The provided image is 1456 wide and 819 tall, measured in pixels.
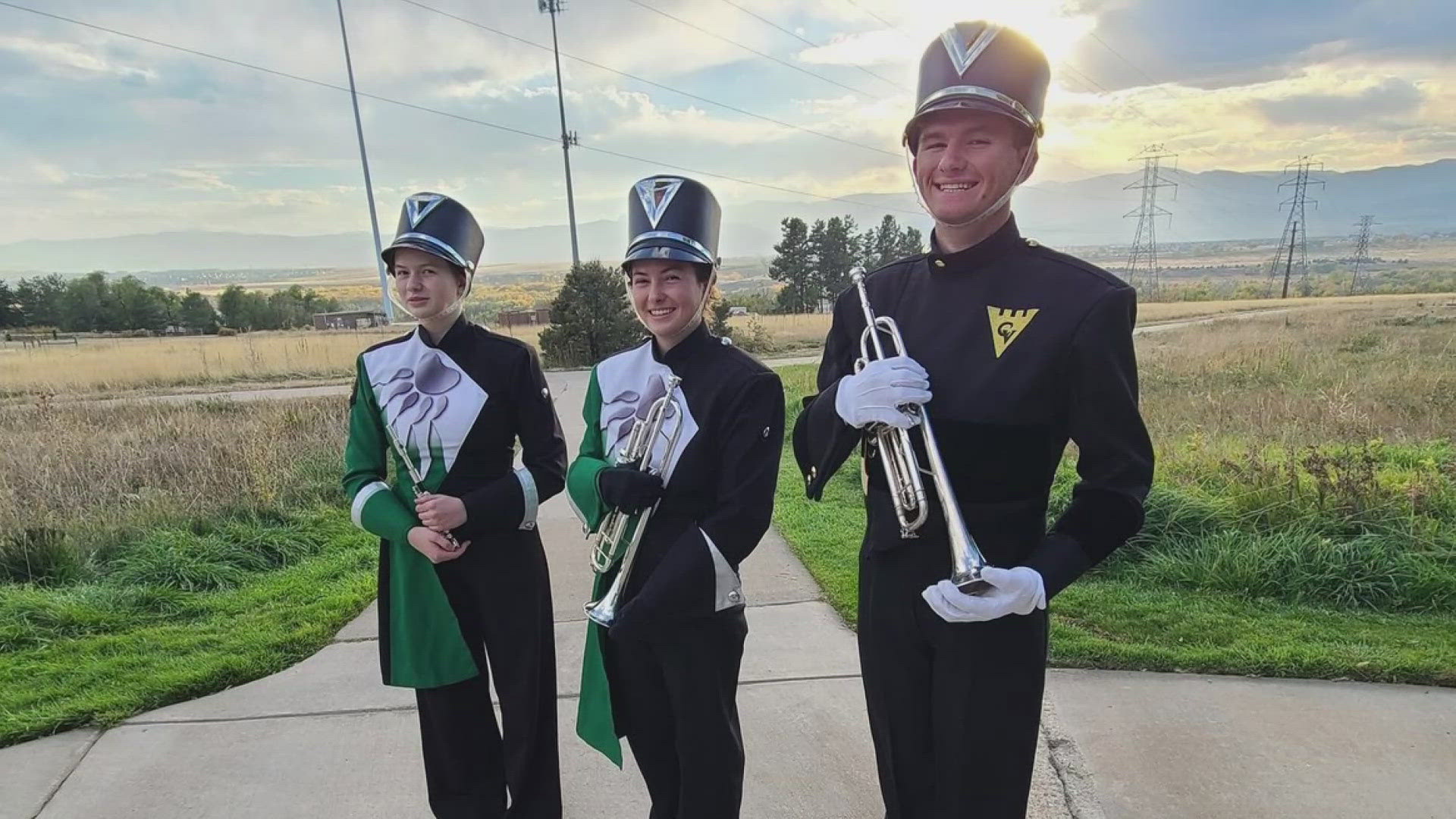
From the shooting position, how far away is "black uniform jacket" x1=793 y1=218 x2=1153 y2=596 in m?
1.65

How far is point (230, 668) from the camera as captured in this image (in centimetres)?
A: 395

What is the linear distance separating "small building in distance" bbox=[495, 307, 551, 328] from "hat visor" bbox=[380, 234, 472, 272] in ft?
110

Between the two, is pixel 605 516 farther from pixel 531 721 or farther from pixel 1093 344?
pixel 1093 344

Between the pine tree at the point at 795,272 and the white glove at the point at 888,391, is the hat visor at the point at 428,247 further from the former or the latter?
the pine tree at the point at 795,272

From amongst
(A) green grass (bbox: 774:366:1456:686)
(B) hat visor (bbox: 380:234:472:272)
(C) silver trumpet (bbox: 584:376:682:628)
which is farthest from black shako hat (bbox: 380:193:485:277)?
(A) green grass (bbox: 774:366:1456:686)

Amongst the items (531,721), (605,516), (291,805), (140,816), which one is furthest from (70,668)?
(605,516)

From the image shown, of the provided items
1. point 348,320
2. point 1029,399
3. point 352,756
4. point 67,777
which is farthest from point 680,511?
point 348,320

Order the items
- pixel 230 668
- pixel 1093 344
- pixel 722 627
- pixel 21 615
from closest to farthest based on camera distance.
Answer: pixel 1093 344, pixel 722 627, pixel 230 668, pixel 21 615

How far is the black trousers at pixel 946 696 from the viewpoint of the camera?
1.77 meters

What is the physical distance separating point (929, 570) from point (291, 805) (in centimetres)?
268

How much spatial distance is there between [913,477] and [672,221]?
106 centimetres

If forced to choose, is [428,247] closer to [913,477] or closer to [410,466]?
[410,466]

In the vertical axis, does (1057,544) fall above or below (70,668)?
above

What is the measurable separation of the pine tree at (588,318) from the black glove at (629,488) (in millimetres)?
17002
